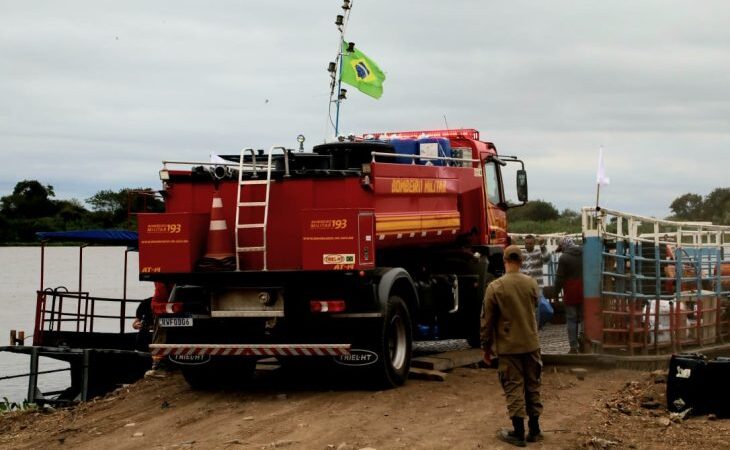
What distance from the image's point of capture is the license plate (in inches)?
445

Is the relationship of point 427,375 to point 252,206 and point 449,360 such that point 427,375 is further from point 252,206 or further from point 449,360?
point 252,206

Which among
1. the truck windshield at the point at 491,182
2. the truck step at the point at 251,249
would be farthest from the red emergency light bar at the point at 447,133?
the truck step at the point at 251,249

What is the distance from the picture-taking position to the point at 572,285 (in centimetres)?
1448

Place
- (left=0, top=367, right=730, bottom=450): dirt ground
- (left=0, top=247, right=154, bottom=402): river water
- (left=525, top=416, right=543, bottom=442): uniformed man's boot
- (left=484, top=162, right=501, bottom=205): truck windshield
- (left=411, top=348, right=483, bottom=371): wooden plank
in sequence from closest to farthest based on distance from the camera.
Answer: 1. (left=525, top=416, right=543, bottom=442): uniformed man's boot
2. (left=0, top=367, right=730, bottom=450): dirt ground
3. (left=411, top=348, right=483, bottom=371): wooden plank
4. (left=484, top=162, right=501, bottom=205): truck windshield
5. (left=0, top=247, right=154, bottom=402): river water

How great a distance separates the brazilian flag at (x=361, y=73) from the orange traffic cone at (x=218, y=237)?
17.5 ft

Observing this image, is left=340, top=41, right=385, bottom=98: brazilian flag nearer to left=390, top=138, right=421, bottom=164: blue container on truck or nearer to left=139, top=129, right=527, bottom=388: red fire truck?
left=390, top=138, right=421, bottom=164: blue container on truck

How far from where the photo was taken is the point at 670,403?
405 inches

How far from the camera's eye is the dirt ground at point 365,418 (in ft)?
29.5

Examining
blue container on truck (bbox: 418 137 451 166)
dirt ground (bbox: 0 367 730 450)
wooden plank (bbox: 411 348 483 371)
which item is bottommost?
dirt ground (bbox: 0 367 730 450)

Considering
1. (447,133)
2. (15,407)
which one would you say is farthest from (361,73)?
(15,407)

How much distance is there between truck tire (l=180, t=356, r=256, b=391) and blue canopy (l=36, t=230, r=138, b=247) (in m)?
6.94

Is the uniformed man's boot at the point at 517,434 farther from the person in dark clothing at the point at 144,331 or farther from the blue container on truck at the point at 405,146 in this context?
the person in dark clothing at the point at 144,331

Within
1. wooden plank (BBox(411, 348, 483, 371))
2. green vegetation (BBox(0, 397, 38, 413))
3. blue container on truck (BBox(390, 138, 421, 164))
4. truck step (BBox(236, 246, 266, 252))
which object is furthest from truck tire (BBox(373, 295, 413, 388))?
green vegetation (BBox(0, 397, 38, 413))

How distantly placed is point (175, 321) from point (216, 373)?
1222mm
